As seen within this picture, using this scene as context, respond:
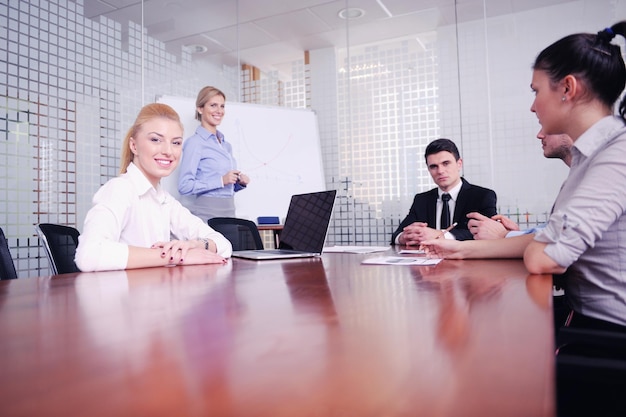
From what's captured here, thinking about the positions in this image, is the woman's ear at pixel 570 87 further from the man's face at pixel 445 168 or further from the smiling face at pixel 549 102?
the man's face at pixel 445 168

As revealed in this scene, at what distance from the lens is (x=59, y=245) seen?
1.53 metres

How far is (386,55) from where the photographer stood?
4742mm

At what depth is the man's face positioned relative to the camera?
2773 millimetres

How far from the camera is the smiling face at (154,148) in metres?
1.73

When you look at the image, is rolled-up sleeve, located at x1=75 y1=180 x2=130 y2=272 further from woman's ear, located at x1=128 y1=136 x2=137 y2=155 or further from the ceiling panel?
the ceiling panel

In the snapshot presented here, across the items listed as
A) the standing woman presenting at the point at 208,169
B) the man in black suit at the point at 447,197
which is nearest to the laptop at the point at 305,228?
the man in black suit at the point at 447,197

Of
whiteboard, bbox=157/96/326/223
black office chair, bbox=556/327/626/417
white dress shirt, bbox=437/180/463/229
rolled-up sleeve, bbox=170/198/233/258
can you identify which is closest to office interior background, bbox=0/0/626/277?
whiteboard, bbox=157/96/326/223

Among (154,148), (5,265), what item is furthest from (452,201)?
(5,265)

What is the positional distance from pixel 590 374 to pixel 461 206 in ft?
7.02

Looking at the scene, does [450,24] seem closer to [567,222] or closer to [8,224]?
[567,222]

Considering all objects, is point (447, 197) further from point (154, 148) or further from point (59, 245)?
point (59, 245)

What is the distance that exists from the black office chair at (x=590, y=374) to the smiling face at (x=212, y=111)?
308 centimetres

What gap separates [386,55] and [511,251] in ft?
12.9

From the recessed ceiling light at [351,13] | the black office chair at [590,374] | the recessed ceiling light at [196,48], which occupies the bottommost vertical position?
the black office chair at [590,374]
